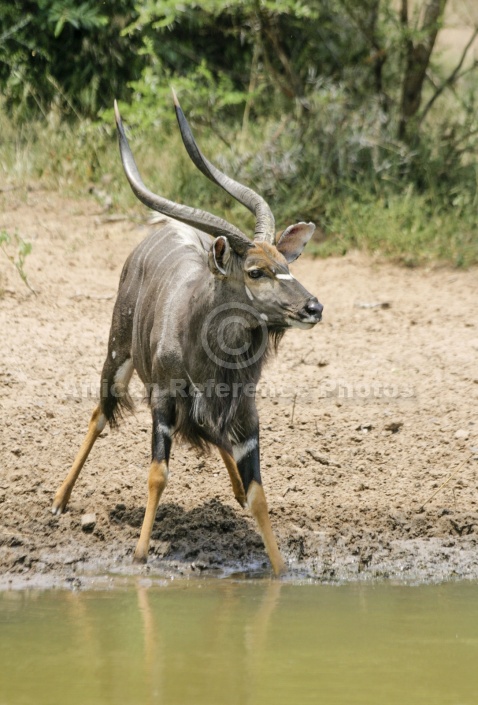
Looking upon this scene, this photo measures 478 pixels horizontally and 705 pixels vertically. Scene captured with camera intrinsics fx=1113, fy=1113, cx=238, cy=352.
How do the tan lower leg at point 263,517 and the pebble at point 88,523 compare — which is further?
the pebble at point 88,523

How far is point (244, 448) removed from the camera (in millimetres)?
5129

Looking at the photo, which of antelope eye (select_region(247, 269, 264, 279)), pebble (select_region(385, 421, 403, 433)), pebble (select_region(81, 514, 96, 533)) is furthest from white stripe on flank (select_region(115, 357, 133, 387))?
pebble (select_region(385, 421, 403, 433))

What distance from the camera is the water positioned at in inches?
135

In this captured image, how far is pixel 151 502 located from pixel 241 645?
1.28 meters

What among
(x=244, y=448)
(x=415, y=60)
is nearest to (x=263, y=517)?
(x=244, y=448)

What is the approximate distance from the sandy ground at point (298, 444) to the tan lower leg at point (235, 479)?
0.06 m

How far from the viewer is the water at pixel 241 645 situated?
343cm

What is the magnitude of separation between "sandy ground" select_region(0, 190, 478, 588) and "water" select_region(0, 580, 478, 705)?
0.33 m

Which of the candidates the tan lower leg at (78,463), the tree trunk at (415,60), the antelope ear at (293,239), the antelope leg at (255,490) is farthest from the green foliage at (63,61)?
the antelope leg at (255,490)

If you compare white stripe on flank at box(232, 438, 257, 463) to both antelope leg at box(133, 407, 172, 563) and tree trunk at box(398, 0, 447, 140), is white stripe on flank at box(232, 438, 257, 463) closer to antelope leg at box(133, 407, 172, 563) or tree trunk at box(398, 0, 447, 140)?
antelope leg at box(133, 407, 172, 563)

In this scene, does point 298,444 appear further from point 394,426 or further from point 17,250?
point 17,250

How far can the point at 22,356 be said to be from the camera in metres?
7.12

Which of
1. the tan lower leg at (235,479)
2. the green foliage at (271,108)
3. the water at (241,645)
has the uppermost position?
the green foliage at (271,108)

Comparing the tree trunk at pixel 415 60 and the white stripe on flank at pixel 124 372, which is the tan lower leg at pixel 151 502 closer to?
the white stripe on flank at pixel 124 372
